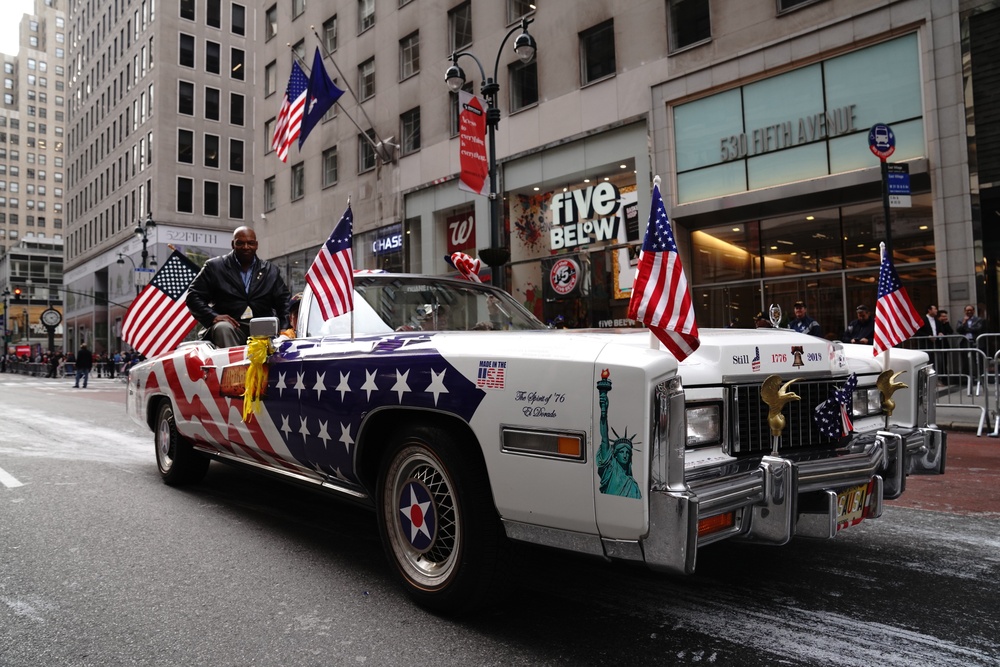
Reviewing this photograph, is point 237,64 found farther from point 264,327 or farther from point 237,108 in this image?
point 264,327

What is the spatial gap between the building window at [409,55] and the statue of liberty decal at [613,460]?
23.3m

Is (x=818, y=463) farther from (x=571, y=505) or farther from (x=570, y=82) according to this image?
(x=570, y=82)

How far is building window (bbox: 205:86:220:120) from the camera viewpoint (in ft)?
163

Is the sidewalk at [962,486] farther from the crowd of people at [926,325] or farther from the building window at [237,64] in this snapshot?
the building window at [237,64]

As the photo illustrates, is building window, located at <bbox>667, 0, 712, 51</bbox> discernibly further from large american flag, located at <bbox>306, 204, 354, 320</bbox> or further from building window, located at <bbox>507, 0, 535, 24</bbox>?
large american flag, located at <bbox>306, 204, 354, 320</bbox>

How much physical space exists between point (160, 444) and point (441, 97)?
60.7 ft

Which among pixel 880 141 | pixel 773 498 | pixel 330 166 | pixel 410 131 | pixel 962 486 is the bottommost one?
pixel 962 486

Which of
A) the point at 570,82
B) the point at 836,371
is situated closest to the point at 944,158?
the point at 570,82

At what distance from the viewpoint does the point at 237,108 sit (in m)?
Answer: 51.4

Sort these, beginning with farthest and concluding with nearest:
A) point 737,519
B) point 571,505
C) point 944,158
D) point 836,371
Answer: point 944,158 < point 836,371 < point 737,519 < point 571,505

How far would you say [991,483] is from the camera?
5816 millimetres

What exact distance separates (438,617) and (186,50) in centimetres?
5548

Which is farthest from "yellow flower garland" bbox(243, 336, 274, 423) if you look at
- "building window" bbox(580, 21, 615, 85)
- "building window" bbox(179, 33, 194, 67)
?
"building window" bbox(179, 33, 194, 67)

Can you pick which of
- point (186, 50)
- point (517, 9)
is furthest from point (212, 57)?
point (517, 9)
